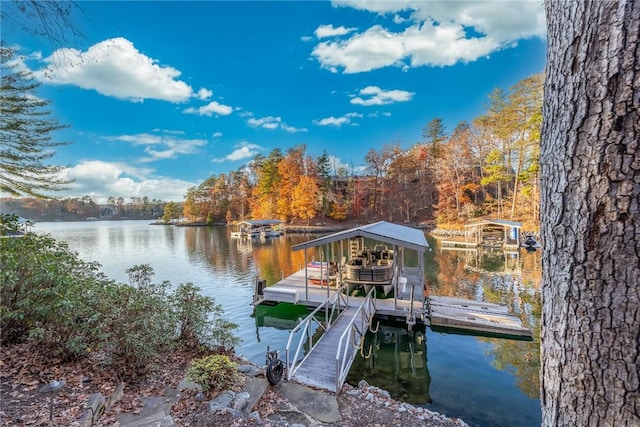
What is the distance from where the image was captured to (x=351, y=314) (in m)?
8.55

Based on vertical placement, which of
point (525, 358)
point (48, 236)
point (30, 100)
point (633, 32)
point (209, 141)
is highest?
point (209, 141)

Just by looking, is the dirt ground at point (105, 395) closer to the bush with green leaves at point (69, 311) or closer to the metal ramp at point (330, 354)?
the bush with green leaves at point (69, 311)

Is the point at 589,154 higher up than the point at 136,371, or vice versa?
the point at 589,154

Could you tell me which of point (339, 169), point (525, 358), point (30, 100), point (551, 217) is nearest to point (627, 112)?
point (551, 217)

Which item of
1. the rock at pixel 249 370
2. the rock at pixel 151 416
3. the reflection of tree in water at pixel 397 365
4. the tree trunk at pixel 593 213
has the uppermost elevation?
the tree trunk at pixel 593 213

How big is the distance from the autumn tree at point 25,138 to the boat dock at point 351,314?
9.16m

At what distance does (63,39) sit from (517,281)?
16.3 m

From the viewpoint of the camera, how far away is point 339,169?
49719 mm

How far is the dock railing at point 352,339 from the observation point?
→ 211 inches

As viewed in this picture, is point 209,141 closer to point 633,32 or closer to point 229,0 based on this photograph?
point 229,0

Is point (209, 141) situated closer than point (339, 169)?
Yes

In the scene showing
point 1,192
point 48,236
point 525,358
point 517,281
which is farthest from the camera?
point 517,281

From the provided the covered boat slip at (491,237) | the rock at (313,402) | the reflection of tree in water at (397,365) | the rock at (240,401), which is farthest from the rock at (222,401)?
the covered boat slip at (491,237)

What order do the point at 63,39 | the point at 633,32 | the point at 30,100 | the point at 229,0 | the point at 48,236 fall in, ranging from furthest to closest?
the point at 30,100 < the point at 229,0 < the point at 48,236 < the point at 63,39 < the point at 633,32
